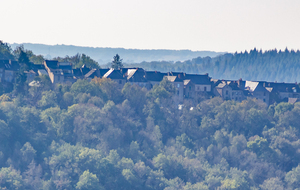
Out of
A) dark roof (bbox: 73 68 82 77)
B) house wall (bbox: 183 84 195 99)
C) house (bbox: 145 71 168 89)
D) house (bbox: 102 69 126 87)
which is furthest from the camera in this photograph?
house (bbox: 145 71 168 89)

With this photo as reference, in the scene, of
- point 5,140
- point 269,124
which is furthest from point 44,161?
point 269,124

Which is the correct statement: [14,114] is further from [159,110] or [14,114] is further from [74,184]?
[159,110]

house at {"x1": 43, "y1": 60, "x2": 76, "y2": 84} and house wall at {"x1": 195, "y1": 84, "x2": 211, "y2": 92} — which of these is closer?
house at {"x1": 43, "y1": 60, "x2": 76, "y2": 84}

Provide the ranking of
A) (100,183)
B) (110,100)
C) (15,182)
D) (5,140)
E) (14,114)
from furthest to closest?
1. (110,100)
2. (14,114)
3. (5,140)
4. (100,183)
5. (15,182)

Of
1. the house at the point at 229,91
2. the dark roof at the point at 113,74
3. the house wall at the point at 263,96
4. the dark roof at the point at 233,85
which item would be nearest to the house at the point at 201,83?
the house at the point at 229,91

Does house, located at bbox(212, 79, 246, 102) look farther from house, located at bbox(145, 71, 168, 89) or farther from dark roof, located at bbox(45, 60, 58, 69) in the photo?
dark roof, located at bbox(45, 60, 58, 69)

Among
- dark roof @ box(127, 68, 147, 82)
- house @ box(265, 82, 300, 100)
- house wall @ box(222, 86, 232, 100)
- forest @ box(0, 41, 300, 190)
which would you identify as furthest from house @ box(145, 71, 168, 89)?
house @ box(265, 82, 300, 100)

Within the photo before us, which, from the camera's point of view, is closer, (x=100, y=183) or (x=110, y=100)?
(x=100, y=183)
